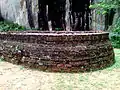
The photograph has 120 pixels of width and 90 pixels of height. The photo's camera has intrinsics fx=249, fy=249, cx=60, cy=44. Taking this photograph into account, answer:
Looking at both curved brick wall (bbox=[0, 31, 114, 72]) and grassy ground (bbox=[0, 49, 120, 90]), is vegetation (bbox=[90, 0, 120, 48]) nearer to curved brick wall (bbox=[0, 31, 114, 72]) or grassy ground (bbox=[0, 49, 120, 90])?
curved brick wall (bbox=[0, 31, 114, 72])

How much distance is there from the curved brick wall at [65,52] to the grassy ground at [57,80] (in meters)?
0.14

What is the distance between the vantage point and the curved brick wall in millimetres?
4156

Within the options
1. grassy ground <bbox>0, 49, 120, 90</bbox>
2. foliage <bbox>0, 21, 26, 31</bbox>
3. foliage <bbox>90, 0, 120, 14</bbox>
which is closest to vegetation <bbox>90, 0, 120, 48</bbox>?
foliage <bbox>90, 0, 120, 14</bbox>

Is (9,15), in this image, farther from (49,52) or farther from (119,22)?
(49,52)

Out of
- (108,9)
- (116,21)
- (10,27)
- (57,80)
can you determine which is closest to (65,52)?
(57,80)

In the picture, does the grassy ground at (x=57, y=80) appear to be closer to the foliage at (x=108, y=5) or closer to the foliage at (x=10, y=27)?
the foliage at (x=108, y=5)

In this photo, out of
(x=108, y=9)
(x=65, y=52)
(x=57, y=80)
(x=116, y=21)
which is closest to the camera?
(x=57, y=80)

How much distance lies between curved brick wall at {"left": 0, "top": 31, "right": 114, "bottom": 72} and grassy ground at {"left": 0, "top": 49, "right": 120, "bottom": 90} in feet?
0.47

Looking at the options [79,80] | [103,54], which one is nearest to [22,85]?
[79,80]

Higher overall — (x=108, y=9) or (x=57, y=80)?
(x=108, y=9)

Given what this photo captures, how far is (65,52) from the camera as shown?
4152 millimetres

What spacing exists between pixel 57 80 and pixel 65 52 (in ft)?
1.95

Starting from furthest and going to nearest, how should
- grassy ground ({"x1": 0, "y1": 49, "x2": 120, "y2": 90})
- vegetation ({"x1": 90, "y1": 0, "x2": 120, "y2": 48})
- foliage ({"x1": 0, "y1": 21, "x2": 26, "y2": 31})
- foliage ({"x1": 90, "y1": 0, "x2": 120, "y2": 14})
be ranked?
foliage ({"x1": 0, "y1": 21, "x2": 26, "y2": 31})
foliage ({"x1": 90, "y1": 0, "x2": 120, "y2": 14})
vegetation ({"x1": 90, "y1": 0, "x2": 120, "y2": 48})
grassy ground ({"x1": 0, "y1": 49, "x2": 120, "y2": 90})

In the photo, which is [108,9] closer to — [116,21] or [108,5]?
[116,21]
